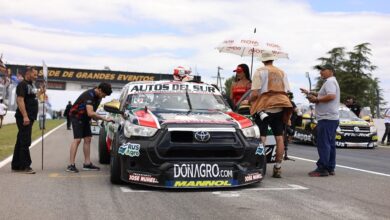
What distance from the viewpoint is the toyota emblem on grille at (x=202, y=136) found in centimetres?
638

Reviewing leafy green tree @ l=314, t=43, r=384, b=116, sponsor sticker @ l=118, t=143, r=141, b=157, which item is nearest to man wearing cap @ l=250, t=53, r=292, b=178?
sponsor sticker @ l=118, t=143, r=141, b=157

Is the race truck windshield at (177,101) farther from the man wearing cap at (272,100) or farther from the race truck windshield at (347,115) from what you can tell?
the race truck windshield at (347,115)

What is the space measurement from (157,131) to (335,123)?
3.24m

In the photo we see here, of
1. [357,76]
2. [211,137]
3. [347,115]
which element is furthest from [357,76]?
[211,137]

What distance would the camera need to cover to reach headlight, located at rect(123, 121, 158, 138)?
6430 millimetres

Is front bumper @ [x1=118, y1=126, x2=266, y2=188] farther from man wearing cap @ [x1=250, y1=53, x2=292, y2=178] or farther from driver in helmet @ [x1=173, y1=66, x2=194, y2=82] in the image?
driver in helmet @ [x1=173, y1=66, x2=194, y2=82]

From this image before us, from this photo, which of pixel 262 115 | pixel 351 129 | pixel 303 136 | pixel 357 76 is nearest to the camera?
pixel 262 115

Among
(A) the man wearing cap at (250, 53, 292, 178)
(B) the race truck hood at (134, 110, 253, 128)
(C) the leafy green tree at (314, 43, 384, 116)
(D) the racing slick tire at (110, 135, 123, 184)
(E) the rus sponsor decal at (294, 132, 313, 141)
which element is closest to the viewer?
(B) the race truck hood at (134, 110, 253, 128)

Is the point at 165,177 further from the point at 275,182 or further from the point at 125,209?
the point at 275,182

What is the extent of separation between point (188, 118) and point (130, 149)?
855mm

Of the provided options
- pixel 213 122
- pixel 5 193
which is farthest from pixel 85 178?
pixel 213 122

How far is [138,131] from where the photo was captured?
649 cm

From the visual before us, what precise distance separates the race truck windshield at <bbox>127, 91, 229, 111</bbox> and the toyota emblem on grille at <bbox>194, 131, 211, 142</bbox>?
1.19m

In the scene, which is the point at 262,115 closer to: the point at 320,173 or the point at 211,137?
the point at 320,173
